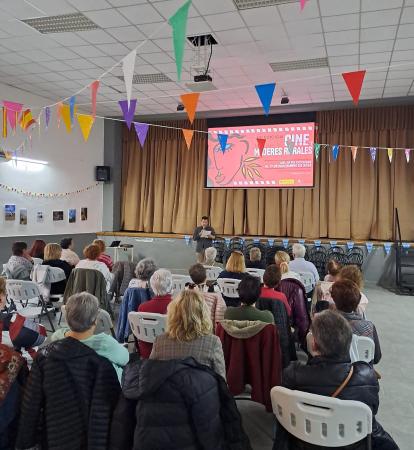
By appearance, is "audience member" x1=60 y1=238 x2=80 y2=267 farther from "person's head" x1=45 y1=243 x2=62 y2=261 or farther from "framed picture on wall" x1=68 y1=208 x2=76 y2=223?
"framed picture on wall" x1=68 y1=208 x2=76 y2=223

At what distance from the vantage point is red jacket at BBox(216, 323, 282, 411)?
239 cm

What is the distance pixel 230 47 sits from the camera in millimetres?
5547

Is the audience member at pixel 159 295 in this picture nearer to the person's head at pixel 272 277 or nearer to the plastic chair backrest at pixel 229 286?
the person's head at pixel 272 277

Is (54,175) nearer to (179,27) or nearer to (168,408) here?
(179,27)

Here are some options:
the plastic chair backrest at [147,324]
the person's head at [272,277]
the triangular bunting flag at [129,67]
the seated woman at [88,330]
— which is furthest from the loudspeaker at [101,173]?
the seated woman at [88,330]

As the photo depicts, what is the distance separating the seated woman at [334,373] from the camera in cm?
161

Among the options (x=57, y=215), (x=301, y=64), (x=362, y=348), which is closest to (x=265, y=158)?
(x=301, y=64)

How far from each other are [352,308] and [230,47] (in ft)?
14.0

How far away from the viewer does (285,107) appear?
336 inches

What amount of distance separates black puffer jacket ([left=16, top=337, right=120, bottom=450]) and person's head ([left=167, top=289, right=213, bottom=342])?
1.08 ft

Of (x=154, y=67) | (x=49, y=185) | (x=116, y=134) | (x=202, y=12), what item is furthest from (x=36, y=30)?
(x=116, y=134)

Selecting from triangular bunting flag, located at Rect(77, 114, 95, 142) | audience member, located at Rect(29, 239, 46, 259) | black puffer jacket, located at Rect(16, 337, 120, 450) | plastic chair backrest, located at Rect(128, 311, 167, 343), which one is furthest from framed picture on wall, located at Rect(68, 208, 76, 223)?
black puffer jacket, located at Rect(16, 337, 120, 450)

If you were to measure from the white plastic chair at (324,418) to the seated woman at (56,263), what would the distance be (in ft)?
12.0

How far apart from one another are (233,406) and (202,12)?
426 centimetres
